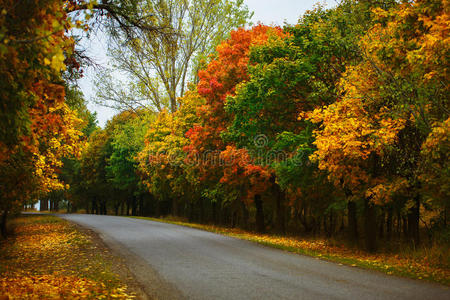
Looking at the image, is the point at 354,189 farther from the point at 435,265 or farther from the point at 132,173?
the point at 132,173

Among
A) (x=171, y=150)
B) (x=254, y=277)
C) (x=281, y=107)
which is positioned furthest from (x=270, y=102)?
(x=171, y=150)

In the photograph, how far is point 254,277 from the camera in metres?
8.12

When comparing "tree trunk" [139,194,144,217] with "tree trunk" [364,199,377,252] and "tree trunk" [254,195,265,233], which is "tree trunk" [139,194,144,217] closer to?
"tree trunk" [254,195,265,233]

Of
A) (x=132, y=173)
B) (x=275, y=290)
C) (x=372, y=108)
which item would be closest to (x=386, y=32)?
(x=372, y=108)

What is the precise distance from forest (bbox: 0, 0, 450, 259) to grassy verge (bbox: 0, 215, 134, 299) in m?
2.28

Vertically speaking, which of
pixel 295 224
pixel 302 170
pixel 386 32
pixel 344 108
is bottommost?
pixel 295 224

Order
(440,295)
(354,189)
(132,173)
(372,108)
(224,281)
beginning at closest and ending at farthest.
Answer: (440,295) < (224,281) < (372,108) < (354,189) < (132,173)

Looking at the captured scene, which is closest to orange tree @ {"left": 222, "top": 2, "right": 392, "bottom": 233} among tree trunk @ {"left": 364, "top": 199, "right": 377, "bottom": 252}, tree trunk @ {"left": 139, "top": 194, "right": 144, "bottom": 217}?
tree trunk @ {"left": 364, "top": 199, "right": 377, "bottom": 252}

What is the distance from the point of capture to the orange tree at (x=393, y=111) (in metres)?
8.38

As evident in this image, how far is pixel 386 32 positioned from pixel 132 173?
39492 millimetres

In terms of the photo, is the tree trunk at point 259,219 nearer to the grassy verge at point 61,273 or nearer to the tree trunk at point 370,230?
the tree trunk at point 370,230

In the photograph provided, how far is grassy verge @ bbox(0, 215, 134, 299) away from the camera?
640 cm

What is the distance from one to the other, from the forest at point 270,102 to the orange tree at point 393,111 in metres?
0.05

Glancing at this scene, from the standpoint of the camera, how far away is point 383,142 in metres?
10.5
